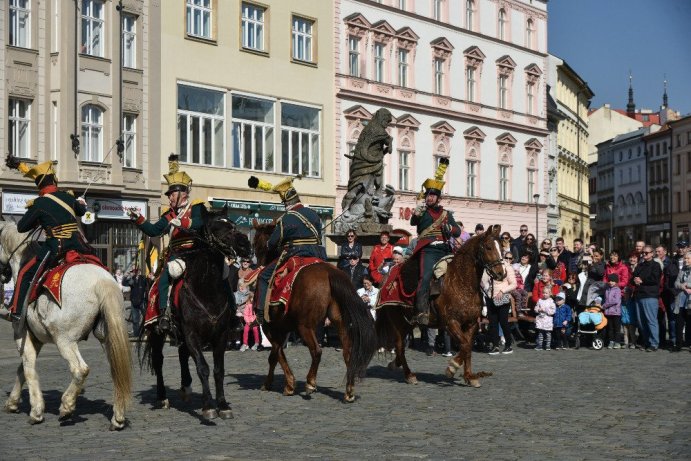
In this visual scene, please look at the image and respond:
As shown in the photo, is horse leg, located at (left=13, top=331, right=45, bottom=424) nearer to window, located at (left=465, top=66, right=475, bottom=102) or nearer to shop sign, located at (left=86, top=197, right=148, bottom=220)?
shop sign, located at (left=86, top=197, right=148, bottom=220)

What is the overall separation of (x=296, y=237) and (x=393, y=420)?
146 inches

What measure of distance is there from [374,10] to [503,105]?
12.9m

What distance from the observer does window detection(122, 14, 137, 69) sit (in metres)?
43.4

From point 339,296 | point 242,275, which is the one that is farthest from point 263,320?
point 242,275

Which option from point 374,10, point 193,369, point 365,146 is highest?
point 374,10

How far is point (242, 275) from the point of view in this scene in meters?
26.4

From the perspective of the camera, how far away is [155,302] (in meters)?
13.8

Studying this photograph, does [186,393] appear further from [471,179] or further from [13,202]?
[471,179]

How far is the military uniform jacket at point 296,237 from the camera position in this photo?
15844 mm

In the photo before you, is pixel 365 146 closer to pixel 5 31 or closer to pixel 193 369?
pixel 193 369

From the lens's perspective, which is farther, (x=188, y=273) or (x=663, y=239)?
(x=663, y=239)

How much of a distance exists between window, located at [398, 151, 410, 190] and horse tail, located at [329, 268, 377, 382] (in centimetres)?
4277

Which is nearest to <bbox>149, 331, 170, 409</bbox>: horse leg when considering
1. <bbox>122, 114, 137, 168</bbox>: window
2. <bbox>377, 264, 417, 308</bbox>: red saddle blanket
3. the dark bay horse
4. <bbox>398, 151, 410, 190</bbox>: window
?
the dark bay horse

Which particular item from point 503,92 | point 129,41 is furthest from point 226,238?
point 503,92
